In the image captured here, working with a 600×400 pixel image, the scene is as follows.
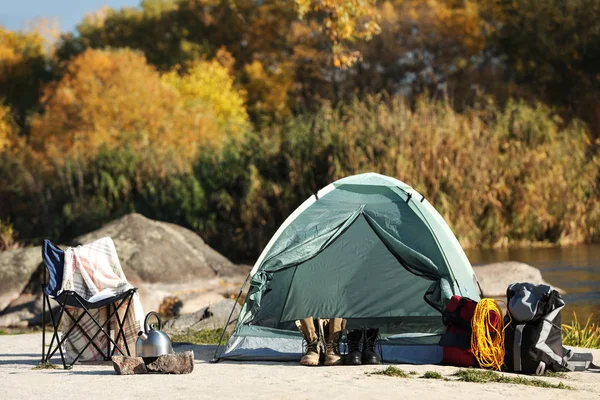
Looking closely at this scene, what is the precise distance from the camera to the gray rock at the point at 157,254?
54.1 feet

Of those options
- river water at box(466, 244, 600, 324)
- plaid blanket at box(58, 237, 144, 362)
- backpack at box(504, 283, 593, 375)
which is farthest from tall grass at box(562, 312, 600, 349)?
plaid blanket at box(58, 237, 144, 362)

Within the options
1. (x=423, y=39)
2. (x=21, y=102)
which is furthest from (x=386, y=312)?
(x=21, y=102)

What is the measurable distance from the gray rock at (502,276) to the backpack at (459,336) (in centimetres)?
600

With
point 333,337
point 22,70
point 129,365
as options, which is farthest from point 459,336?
point 22,70

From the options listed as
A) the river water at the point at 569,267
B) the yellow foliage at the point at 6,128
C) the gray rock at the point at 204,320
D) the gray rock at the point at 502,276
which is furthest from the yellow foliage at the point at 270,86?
the gray rock at the point at 204,320

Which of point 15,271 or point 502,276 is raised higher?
point 15,271

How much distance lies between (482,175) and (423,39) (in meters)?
24.2

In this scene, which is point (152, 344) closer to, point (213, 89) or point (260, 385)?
point (260, 385)

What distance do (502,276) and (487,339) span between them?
6828 mm

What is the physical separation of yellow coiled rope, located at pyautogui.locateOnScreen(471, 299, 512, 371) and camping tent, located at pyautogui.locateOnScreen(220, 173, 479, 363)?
654 millimetres

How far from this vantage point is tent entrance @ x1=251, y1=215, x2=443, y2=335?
10344 mm

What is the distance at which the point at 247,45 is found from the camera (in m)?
50.5

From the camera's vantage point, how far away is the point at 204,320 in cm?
1177

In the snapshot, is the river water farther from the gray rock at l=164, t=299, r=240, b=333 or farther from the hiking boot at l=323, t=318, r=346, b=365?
the hiking boot at l=323, t=318, r=346, b=365
